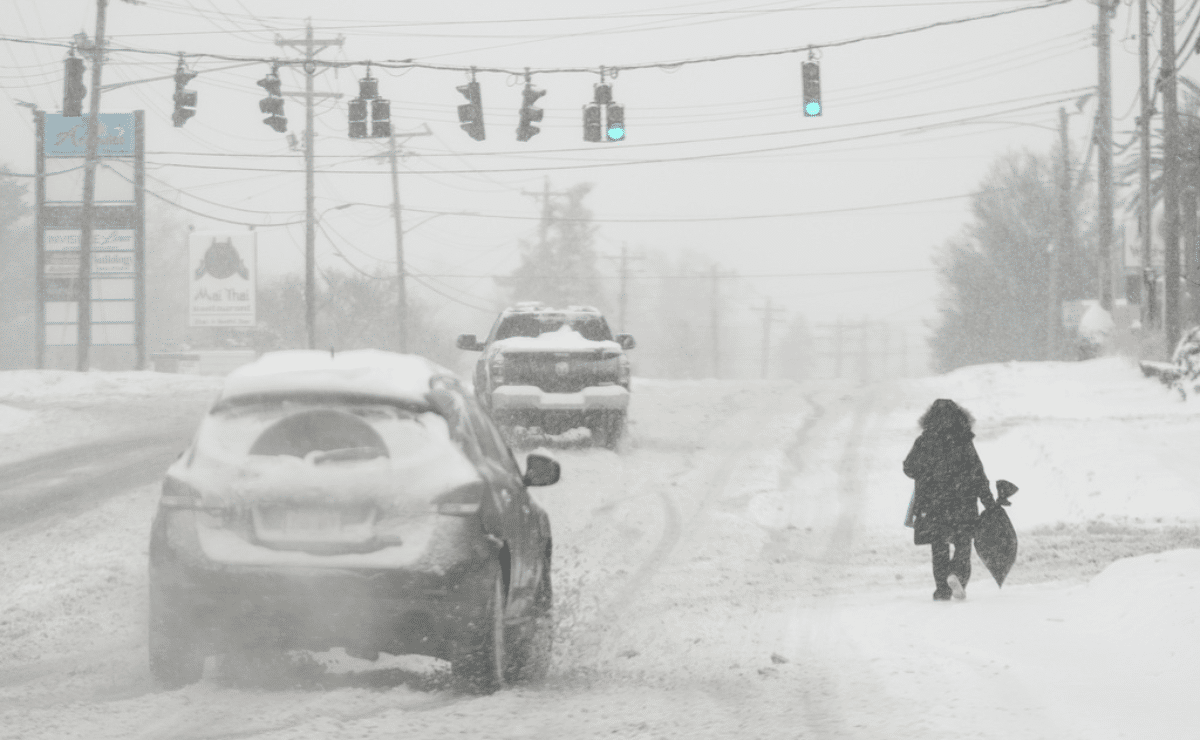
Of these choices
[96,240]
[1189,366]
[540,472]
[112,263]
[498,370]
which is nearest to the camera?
[540,472]

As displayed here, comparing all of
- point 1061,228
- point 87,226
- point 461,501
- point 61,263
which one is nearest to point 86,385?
point 87,226

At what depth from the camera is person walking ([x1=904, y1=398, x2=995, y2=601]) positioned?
941cm

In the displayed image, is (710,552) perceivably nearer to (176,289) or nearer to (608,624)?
(608,624)

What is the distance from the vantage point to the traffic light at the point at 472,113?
23141mm

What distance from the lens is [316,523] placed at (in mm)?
5945

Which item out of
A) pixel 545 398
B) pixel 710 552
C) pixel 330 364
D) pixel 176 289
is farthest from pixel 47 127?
pixel 176 289

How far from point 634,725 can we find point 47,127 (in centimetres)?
4104

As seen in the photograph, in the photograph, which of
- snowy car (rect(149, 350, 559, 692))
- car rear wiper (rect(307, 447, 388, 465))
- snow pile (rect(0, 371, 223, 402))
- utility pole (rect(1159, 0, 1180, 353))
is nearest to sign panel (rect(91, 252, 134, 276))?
snow pile (rect(0, 371, 223, 402))

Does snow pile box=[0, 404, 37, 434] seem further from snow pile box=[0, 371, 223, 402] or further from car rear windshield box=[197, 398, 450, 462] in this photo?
car rear windshield box=[197, 398, 450, 462]

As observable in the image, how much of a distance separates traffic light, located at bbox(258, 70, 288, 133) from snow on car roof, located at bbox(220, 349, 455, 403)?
17.9 metres

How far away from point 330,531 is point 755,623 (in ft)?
11.8

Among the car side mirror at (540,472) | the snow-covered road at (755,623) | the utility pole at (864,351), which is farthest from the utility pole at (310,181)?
the utility pole at (864,351)

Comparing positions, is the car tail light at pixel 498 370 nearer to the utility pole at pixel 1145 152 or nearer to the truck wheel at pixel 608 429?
the truck wheel at pixel 608 429

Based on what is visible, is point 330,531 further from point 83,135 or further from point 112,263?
point 83,135
